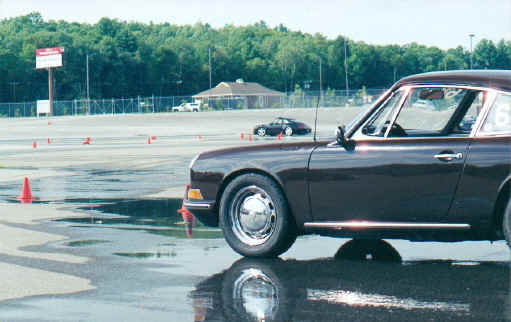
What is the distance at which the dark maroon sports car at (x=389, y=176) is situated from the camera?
7180mm

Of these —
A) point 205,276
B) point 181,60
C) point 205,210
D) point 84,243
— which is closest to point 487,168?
point 205,276

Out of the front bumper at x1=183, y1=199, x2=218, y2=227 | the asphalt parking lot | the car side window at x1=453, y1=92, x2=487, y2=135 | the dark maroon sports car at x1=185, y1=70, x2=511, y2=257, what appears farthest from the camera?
the front bumper at x1=183, y1=199, x2=218, y2=227

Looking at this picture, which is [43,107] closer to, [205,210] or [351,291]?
[205,210]

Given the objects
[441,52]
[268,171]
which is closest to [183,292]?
[268,171]

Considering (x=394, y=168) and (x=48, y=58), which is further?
(x=48, y=58)

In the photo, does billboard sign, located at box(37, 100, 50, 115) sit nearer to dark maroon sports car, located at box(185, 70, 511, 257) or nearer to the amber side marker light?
the amber side marker light

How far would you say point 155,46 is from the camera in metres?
158

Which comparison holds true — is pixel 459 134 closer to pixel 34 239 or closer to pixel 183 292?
pixel 183 292

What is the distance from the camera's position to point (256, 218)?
8.19 metres

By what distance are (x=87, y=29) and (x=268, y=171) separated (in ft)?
529

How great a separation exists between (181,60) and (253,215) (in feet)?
494

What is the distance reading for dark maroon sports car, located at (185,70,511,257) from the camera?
7.18 metres

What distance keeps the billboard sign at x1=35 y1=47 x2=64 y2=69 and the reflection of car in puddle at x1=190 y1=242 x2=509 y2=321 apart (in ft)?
368

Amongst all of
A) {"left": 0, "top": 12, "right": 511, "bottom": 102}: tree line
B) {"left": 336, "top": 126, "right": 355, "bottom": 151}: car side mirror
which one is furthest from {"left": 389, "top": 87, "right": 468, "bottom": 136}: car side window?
{"left": 0, "top": 12, "right": 511, "bottom": 102}: tree line
